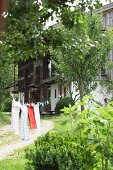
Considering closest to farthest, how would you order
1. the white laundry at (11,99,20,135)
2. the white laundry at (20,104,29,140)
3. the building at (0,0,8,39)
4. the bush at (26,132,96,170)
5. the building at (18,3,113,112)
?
the building at (0,0,8,39), the bush at (26,132,96,170), the white laundry at (20,104,29,140), the white laundry at (11,99,20,135), the building at (18,3,113,112)

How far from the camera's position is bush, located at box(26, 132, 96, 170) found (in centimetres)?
579

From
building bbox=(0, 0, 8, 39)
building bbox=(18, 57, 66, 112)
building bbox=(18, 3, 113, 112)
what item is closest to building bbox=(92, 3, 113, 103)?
building bbox=(18, 3, 113, 112)

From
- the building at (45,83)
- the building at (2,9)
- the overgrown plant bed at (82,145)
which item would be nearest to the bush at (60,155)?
the overgrown plant bed at (82,145)

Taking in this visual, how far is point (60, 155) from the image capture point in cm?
596

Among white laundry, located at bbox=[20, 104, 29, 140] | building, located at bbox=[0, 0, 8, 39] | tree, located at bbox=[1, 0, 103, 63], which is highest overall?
tree, located at bbox=[1, 0, 103, 63]

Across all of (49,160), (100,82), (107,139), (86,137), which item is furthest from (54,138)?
(100,82)

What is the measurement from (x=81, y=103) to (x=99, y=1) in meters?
1.30

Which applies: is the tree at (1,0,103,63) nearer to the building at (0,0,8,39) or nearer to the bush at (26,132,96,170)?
the bush at (26,132,96,170)

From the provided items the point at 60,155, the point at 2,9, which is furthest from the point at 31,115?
the point at 2,9

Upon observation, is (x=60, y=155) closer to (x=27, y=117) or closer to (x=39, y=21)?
(x=39, y=21)

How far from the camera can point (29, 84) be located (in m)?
53.3

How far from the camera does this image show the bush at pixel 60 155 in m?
5.79

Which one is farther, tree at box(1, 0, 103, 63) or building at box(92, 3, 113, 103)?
building at box(92, 3, 113, 103)

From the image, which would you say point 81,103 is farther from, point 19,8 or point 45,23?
point 19,8
